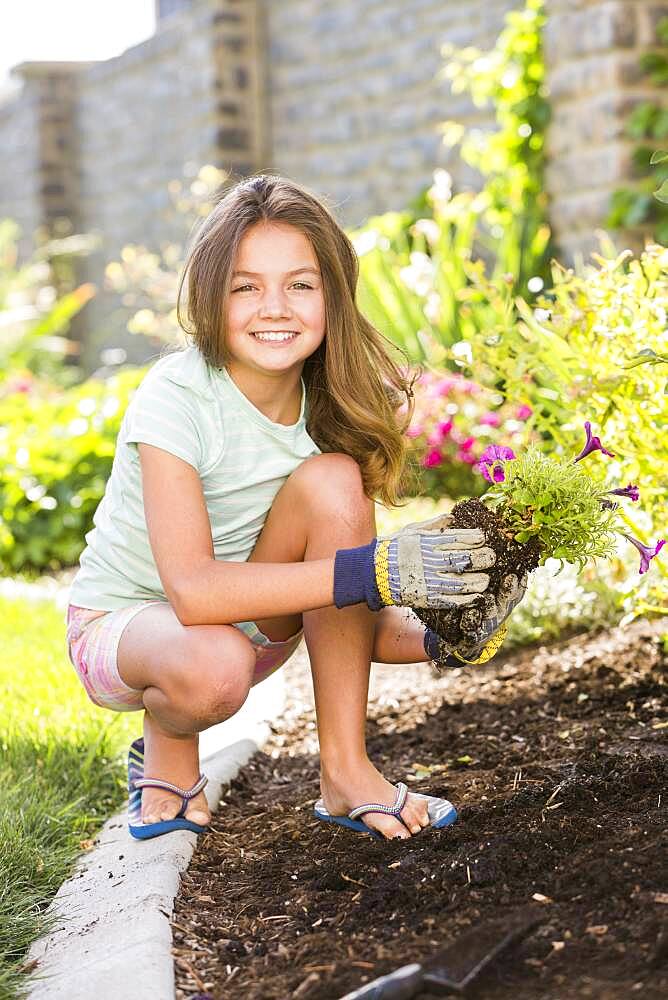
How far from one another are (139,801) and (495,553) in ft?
2.81

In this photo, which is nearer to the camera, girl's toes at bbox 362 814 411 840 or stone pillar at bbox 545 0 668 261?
girl's toes at bbox 362 814 411 840

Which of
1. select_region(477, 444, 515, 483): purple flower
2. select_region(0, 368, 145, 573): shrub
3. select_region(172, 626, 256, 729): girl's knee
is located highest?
select_region(477, 444, 515, 483): purple flower

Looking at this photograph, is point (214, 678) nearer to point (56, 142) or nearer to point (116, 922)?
point (116, 922)

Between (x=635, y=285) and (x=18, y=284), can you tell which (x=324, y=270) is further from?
(x=18, y=284)

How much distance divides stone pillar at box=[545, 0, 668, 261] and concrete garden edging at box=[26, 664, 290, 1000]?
3.66 m

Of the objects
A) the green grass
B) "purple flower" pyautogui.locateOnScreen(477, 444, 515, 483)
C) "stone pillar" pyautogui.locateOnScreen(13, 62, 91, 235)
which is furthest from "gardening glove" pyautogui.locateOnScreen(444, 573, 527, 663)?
"stone pillar" pyautogui.locateOnScreen(13, 62, 91, 235)

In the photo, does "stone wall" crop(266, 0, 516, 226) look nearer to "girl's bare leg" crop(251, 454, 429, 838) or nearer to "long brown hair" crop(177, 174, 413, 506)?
"long brown hair" crop(177, 174, 413, 506)

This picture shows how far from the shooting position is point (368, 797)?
216 cm

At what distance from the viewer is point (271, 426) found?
235 cm

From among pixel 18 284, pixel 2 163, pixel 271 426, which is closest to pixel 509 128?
pixel 271 426

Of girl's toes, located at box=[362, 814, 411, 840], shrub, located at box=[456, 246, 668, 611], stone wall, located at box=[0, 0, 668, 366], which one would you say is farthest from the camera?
stone wall, located at box=[0, 0, 668, 366]

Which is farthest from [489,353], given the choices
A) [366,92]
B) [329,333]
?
[366,92]

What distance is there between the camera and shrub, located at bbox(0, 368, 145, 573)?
18.2 ft

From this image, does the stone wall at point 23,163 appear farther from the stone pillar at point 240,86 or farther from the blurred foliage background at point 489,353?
the blurred foliage background at point 489,353
